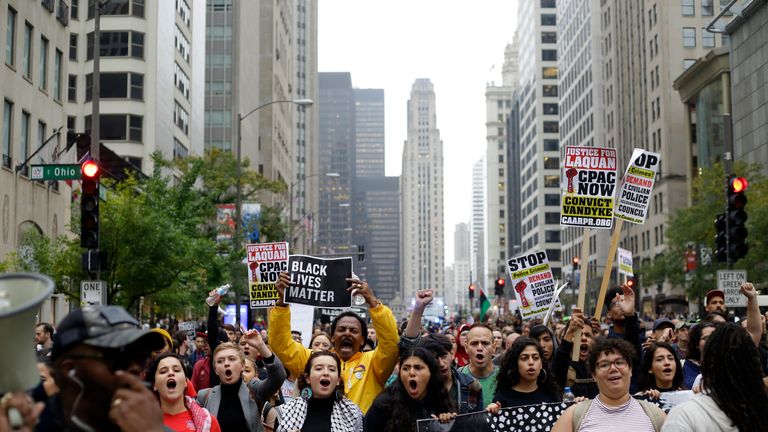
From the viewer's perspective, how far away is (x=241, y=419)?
911 cm

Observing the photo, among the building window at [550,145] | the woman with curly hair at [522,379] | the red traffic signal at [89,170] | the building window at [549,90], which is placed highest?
the building window at [549,90]

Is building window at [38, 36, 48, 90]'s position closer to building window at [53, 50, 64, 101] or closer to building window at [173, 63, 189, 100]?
building window at [53, 50, 64, 101]

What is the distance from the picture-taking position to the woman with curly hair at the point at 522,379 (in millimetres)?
8836

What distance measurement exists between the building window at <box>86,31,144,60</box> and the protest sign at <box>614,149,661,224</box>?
2043 inches

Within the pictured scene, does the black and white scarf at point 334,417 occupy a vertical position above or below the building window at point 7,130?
below

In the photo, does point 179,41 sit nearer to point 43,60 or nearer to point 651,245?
point 43,60

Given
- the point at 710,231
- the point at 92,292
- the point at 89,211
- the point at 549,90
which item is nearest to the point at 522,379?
the point at 89,211

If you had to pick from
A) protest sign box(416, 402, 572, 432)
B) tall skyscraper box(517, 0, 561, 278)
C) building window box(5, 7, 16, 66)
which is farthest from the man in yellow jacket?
tall skyscraper box(517, 0, 561, 278)

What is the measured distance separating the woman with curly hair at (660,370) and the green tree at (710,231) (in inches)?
1671

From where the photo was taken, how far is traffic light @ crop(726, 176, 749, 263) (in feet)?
65.7

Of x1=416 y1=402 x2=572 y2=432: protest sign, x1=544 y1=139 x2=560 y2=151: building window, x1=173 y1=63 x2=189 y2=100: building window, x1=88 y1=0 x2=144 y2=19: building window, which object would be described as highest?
x1=544 y1=139 x2=560 y2=151: building window

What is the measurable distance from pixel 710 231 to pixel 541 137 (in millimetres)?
103168

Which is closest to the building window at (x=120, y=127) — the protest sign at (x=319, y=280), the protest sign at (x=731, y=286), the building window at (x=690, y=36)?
the protest sign at (x=731, y=286)

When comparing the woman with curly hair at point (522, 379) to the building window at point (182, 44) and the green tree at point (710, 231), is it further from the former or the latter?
the building window at point (182, 44)
